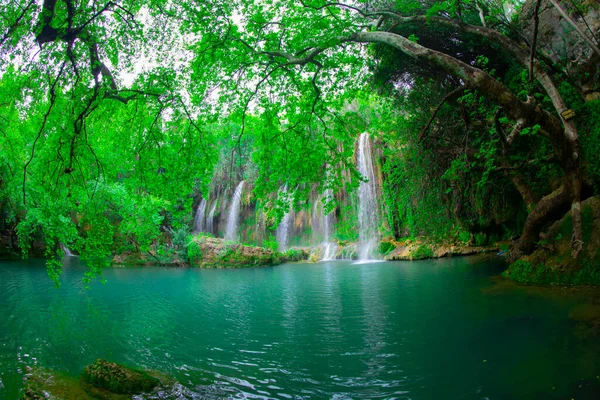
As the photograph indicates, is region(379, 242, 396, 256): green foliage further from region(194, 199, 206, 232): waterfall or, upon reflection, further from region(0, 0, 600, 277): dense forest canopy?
region(194, 199, 206, 232): waterfall

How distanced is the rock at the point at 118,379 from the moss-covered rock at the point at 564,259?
9417 millimetres

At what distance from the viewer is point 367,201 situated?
23953 millimetres

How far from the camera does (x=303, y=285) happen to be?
48.1 ft

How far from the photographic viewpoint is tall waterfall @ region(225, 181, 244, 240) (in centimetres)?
3475

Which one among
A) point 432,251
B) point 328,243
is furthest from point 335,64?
point 328,243

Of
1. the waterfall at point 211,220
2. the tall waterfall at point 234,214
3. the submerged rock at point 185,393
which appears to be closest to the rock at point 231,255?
the tall waterfall at point 234,214

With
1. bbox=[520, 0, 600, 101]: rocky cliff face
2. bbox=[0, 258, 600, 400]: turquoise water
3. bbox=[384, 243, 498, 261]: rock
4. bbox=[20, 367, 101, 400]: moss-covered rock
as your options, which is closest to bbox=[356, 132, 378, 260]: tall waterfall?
bbox=[384, 243, 498, 261]: rock

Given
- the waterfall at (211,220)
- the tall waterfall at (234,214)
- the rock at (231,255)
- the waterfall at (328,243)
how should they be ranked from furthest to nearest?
the waterfall at (211,220), the tall waterfall at (234,214), the waterfall at (328,243), the rock at (231,255)

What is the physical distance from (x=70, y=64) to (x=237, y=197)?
29714 millimetres

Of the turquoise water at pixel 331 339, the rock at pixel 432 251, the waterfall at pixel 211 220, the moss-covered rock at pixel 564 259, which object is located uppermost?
the waterfall at pixel 211 220

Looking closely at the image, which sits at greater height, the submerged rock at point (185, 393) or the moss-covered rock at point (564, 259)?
the moss-covered rock at point (564, 259)

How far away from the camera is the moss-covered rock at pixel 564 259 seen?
8.71m

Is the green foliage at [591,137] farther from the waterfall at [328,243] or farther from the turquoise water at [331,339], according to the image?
the waterfall at [328,243]

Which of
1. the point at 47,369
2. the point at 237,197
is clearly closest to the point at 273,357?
the point at 47,369
